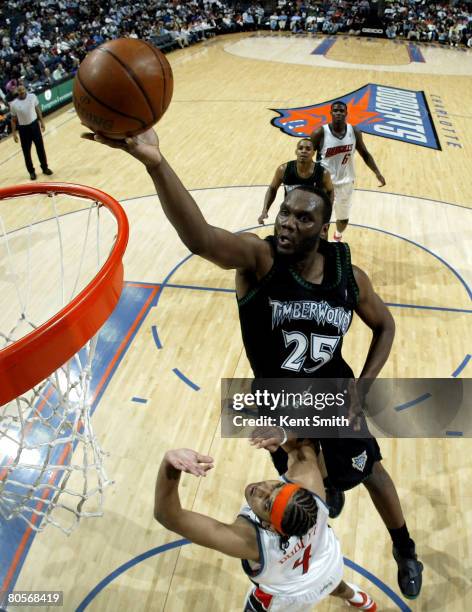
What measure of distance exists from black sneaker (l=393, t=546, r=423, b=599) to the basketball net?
1.77 metres

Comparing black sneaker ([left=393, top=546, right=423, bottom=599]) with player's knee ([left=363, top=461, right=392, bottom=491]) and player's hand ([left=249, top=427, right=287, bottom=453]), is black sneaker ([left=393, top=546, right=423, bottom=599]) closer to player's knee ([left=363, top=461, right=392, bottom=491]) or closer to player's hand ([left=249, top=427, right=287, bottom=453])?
player's knee ([left=363, top=461, right=392, bottom=491])

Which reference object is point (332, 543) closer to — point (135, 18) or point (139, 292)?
point (139, 292)

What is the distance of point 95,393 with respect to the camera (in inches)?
169

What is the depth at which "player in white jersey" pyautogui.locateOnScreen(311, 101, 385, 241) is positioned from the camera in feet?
17.9

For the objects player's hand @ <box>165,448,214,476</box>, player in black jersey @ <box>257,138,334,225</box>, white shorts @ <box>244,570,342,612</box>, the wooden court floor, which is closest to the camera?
player's hand @ <box>165,448,214,476</box>

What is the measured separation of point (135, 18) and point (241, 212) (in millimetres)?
17727

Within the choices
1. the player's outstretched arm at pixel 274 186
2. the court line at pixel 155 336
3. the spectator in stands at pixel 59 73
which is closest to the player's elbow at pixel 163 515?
the court line at pixel 155 336

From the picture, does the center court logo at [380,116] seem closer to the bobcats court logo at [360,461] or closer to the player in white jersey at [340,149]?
the player in white jersey at [340,149]

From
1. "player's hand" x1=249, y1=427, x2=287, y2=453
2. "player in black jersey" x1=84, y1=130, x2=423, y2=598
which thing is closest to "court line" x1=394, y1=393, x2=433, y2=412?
"player in black jersey" x1=84, y1=130, x2=423, y2=598

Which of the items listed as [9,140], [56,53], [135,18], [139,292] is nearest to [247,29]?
[135,18]

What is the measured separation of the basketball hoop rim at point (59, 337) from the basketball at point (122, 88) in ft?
2.45

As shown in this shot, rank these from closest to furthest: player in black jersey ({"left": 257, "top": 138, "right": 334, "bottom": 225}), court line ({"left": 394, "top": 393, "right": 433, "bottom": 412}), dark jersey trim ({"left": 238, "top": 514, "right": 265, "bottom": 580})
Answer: dark jersey trim ({"left": 238, "top": 514, "right": 265, "bottom": 580}), court line ({"left": 394, "top": 393, "right": 433, "bottom": 412}), player in black jersey ({"left": 257, "top": 138, "right": 334, "bottom": 225})

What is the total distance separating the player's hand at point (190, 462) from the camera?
5.82ft

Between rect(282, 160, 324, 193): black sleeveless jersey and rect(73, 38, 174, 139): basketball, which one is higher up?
rect(73, 38, 174, 139): basketball
